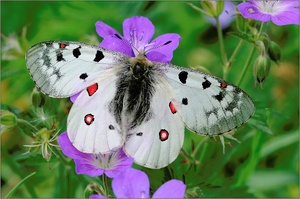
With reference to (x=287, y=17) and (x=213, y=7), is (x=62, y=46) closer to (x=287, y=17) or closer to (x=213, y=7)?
(x=213, y=7)

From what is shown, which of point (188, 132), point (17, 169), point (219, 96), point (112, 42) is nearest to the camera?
point (219, 96)

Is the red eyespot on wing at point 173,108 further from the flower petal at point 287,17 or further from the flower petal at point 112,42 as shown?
the flower petal at point 287,17

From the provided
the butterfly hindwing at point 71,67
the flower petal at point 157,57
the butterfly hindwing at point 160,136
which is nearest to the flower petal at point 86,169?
the butterfly hindwing at point 160,136

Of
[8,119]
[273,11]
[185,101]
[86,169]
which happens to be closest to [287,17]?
[273,11]

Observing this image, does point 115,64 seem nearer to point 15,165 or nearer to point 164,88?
point 164,88

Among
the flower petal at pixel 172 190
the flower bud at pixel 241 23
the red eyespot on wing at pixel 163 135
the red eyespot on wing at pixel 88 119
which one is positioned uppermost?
the flower bud at pixel 241 23

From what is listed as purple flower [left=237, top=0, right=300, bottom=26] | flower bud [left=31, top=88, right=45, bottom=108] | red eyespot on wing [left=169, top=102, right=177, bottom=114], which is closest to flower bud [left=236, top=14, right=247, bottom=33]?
purple flower [left=237, top=0, right=300, bottom=26]
